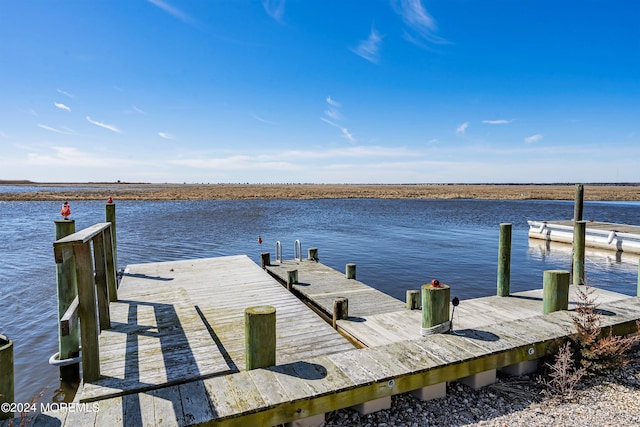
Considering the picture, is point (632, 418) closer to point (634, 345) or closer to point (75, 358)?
point (634, 345)

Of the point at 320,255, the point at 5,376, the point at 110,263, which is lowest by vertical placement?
the point at 320,255

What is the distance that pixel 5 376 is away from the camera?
3.93 meters

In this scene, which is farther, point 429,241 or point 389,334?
point 429,241

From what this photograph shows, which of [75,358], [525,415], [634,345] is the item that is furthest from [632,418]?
[75,358]

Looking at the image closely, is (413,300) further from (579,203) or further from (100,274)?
(579,203)

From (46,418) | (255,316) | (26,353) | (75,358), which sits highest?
(255,316)

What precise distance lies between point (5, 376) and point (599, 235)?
26.0m

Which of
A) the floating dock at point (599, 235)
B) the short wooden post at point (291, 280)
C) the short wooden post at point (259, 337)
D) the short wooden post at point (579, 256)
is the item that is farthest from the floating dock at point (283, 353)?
the floating dock at point (599, 235)

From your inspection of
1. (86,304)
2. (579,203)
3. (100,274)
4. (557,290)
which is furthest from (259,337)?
(579,203)

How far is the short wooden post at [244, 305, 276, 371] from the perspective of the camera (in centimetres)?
453

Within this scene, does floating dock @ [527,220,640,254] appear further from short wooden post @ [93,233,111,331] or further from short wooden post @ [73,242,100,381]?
short wooden post @ [73,242,100,381]

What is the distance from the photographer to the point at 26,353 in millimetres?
8383

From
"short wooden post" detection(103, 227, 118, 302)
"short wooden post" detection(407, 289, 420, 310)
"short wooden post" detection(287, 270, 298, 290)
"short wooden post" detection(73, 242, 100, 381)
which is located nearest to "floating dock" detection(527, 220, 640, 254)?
"short wooden post" detection(407, 289, 420, 310)

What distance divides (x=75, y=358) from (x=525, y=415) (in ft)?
22.3
